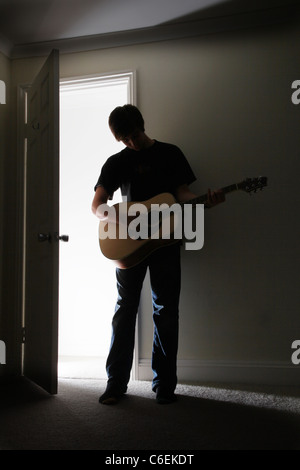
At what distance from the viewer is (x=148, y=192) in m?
2.06

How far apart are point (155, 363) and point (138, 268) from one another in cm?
47

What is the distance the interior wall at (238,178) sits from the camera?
2.31 m

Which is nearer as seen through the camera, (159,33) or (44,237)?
(44,237)

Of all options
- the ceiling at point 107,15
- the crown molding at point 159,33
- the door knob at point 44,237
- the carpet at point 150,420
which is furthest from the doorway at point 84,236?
the door knob at point 44,237

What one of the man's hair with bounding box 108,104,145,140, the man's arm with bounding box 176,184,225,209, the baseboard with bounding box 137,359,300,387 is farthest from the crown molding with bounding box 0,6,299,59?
the baseboard with bounding box 137,359,300,387

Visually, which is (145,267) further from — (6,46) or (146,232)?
(6,46)

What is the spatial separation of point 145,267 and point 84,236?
1514 millimetres

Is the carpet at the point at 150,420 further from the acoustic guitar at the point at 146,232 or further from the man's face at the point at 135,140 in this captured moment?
the man's face at the point at 135,140

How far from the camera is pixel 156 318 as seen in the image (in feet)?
6.59

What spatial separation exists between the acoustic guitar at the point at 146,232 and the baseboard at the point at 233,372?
760mm

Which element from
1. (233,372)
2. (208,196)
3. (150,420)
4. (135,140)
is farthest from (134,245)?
(233,372)

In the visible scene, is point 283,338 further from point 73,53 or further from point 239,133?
point 73,53

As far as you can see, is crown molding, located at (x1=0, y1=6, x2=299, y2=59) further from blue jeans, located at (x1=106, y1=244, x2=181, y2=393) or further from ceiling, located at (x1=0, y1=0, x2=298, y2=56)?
blue jeans, located at (x1=106, y1=244, x2=181, y2=393)

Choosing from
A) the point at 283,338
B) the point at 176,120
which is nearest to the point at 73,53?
the point at 176,120
